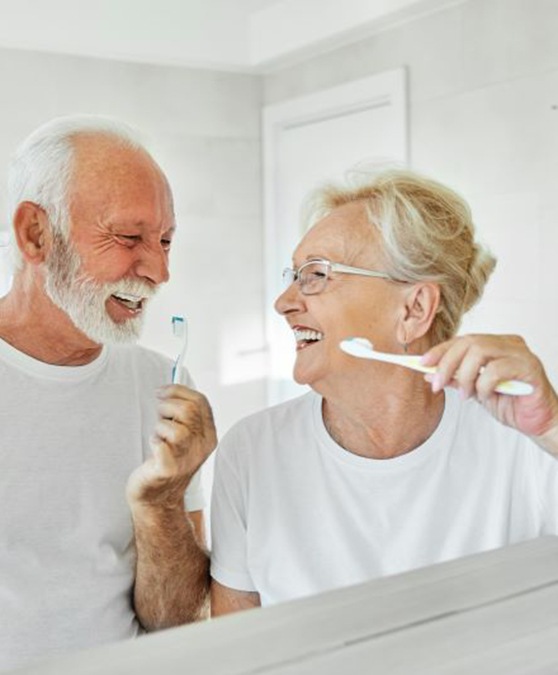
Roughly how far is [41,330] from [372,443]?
0.22 m

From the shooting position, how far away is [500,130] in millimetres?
1325

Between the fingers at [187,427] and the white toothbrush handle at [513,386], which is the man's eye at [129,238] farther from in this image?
the white toothbrush handle at [513,386]

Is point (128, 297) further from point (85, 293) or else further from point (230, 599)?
point (230, 599)

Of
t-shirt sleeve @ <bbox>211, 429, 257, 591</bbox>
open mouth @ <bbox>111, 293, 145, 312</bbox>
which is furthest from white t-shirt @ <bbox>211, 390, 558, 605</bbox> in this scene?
open mouth @ <bbox>111, 293, 145, 312</bbox>

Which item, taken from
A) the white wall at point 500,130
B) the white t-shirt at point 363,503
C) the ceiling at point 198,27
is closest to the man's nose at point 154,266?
the white t-shirt at point 363,503

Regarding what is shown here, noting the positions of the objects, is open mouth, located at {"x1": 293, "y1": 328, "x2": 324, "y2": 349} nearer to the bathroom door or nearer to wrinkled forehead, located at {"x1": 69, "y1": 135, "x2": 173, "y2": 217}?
wrinkled forehead, located at {"x1": 69, "y1": 135, "x2": 173, "y2": 217}

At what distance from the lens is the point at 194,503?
667 millimetres

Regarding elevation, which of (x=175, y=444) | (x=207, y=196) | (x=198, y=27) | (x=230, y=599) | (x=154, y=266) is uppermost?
(x=198, y=27)

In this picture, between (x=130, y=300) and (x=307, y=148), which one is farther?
(x=307, y=148)

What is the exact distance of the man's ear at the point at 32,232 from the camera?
59 cm

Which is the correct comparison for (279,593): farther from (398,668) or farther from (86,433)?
(398,668)

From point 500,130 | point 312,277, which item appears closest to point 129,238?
point 312,277

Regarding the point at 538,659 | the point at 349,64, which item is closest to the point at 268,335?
the point at 349,64

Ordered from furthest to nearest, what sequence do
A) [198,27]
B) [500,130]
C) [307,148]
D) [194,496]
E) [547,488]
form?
1. [307,148]
2. [198,27]
3. [500,130]
4. [194,496]
5. [547,488]
